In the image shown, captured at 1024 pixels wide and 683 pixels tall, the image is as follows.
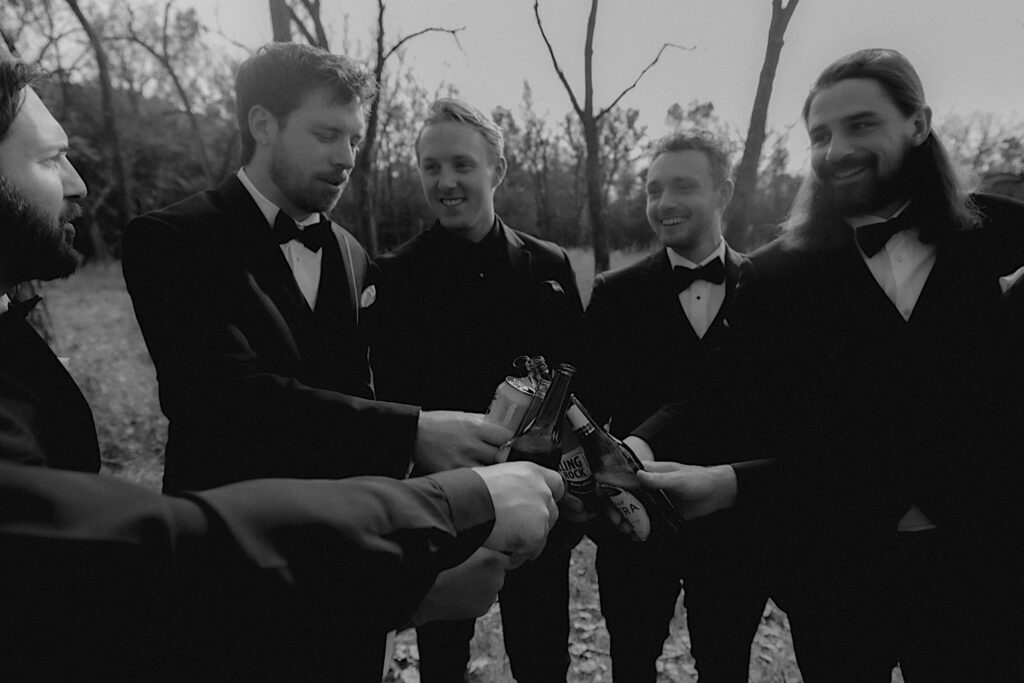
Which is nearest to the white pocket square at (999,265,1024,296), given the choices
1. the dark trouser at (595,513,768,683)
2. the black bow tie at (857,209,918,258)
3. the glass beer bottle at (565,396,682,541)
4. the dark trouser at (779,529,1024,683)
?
the black bow tie at (857,209,918,258)

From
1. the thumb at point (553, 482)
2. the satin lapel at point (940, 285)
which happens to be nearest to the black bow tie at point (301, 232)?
the thumb at point (553, 482)

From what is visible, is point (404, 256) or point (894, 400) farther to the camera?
point (404, 256)

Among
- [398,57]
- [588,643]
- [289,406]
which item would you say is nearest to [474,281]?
[289,406]

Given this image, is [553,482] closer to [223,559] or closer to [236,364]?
[223,559]

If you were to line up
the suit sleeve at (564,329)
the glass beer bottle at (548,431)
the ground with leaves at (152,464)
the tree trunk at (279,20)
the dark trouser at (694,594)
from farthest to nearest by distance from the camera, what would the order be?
1. the tree trunk at (279,20)
2. the ground with leaves at (152,464)
3. the suit sleeve at (564,329)
4. the dark trouser at (694,594)
5. the glass beer bottle at (548,431)

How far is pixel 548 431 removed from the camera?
5.68 ft

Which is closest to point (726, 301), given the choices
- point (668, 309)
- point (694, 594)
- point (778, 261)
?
point (668, 309)

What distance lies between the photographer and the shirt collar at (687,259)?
3.11 m

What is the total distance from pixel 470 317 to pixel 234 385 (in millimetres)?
1482

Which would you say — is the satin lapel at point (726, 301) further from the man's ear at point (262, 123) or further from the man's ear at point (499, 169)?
the man's ear at point (262, 123)

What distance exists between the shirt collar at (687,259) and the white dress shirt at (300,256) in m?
1.88

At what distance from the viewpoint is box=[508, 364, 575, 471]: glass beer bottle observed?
5.51 ft

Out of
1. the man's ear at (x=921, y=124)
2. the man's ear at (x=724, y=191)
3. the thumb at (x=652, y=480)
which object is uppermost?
the man's ear at (x=921, y=124)

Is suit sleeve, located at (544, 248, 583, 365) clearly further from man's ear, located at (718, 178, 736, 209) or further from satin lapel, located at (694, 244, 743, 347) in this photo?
man's ear, located at (718, 178, 736, 209)
